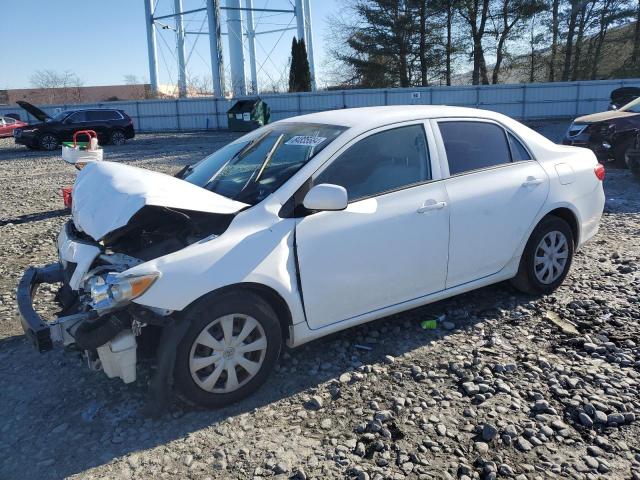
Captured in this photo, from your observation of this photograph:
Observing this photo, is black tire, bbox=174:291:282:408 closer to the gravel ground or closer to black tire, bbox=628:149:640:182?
the gravel ground

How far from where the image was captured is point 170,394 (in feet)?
10.3

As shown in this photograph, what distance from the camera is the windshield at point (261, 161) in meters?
3.72

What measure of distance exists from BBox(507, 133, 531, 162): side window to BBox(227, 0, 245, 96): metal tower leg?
120ft

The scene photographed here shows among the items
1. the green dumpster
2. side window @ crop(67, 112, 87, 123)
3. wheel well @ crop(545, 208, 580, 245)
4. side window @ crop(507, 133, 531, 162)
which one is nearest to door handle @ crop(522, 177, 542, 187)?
side window @ crop(507, 133, 531, 162)

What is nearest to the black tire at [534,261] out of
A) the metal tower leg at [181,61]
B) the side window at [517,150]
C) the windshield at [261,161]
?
the side window at [517,150]

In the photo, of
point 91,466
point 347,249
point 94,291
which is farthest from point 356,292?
point 91,466

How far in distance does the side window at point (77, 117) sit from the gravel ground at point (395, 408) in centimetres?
2073

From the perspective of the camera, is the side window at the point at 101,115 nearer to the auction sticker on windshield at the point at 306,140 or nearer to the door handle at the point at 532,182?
the auction sticker on windshield at the point at 306,140

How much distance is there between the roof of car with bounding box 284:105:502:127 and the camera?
3979 mm

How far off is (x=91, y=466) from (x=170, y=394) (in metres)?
0.52

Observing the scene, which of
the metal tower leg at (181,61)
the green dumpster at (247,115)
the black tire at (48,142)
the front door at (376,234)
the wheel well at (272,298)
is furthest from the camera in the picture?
the metal tower leg at (181,61)

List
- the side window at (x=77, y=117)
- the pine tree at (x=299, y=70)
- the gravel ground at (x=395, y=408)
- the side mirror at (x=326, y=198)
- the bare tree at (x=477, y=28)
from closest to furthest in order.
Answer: the gravel ground at (x=395, y=408)
the side mirror at (x=326, y=198)
the side window at (x=77, y=117)
the bare tree at (x=477, y=28)
the pine tree at (x=299, y=70)

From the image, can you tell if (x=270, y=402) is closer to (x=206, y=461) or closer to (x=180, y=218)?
(x=206, y=461)

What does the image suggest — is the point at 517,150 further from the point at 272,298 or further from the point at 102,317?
the point at 102,317
